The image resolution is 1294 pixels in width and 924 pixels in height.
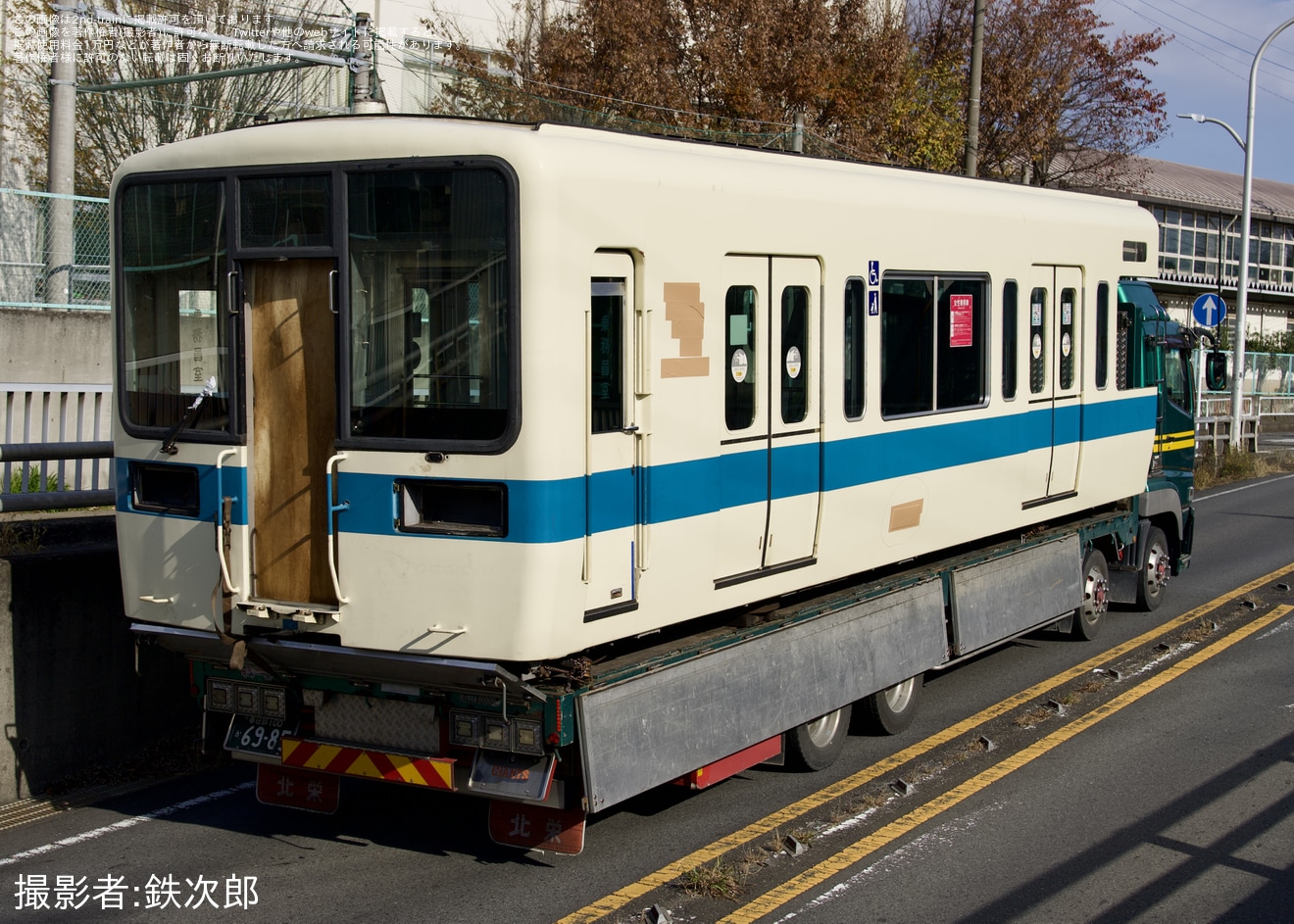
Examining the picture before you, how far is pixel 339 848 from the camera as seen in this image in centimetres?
652

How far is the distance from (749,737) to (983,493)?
10.4 ft

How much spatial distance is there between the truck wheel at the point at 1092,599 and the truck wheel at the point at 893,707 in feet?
9.53

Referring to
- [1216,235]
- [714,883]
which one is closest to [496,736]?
[714,883]

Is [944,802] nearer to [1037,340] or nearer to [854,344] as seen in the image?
[854,344]

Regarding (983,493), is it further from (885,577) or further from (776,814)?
(776,814)

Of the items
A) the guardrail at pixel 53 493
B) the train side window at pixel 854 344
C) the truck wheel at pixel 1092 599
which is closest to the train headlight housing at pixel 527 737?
the train side window at pixel 854 344

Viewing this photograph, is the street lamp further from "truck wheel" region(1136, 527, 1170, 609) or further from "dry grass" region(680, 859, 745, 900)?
"dry grass" region(680, 859, 745, 900)

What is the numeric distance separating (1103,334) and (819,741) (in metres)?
4.94

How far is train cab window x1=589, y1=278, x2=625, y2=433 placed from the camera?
231 inches

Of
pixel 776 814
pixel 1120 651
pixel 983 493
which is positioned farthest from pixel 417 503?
Result: pixel 1120 651

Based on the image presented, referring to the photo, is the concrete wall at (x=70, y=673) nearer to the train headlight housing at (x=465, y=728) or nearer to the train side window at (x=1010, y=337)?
the train headlight housing at (x=465, y=728)

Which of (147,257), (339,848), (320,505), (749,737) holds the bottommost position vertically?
(339,848)

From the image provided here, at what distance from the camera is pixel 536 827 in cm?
607

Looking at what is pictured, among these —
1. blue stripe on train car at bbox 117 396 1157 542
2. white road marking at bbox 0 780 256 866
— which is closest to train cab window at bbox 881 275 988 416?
blue stripe on train car at bbox 117 396 1157 542
